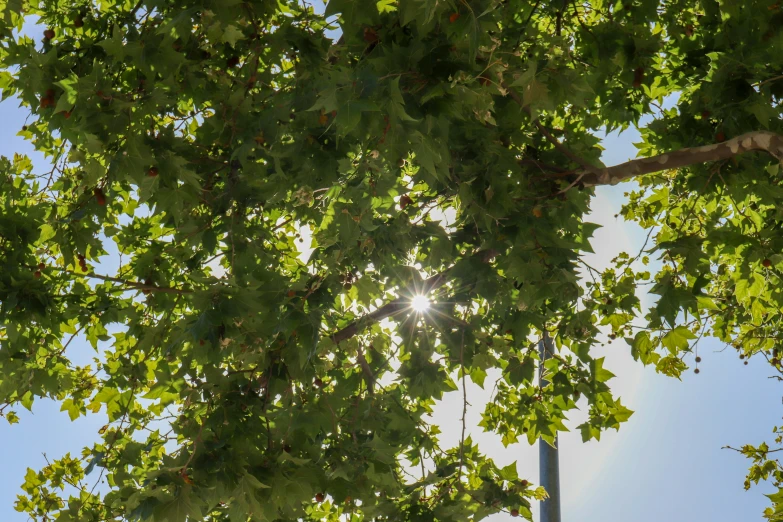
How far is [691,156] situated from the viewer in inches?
145

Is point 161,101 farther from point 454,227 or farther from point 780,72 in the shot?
point 780,72

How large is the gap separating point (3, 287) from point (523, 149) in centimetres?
289

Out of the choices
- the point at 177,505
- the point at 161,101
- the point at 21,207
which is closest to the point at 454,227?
the point at 161,101

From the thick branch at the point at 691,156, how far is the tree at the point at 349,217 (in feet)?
0.04

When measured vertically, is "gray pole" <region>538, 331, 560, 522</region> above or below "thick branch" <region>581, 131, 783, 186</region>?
below

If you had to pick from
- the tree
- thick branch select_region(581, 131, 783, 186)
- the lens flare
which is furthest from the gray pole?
thick branch select_region(581, 131, 783, 186)

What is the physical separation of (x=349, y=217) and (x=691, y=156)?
185 centimetres

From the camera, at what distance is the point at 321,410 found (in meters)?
3.46

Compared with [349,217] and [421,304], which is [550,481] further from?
[349,217]

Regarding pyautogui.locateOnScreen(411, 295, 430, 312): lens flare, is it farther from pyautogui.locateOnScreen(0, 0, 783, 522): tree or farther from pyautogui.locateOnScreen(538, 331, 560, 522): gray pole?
pyautogui.locateOnScreen(538, 331, 560, 522): gray pole

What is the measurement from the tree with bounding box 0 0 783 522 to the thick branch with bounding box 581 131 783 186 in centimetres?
1

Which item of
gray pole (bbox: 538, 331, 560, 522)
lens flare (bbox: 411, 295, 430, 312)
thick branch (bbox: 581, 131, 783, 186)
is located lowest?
gray pole (bbox: 538, 331, 560, 522)

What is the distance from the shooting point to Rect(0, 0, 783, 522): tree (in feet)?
9.71

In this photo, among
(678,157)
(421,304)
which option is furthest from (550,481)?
(678,157)
